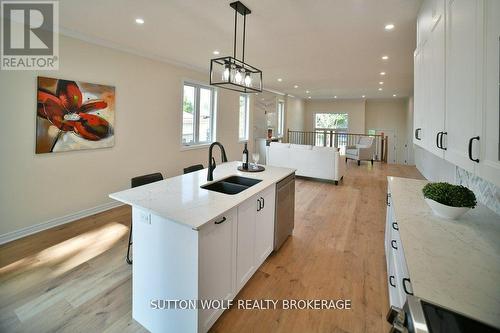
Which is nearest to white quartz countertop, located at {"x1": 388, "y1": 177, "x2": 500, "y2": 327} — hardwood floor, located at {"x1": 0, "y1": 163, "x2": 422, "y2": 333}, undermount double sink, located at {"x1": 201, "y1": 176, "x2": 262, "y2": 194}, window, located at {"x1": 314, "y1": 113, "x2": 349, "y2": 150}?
hardwood floor, located at {"x1": 0, "y1": 163, "x2": 422, "y2": 333}

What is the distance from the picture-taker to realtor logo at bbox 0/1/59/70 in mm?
2609

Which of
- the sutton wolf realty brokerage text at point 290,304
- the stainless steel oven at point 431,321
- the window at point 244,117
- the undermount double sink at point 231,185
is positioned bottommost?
the sutton wolf realty brokerage text at point 290,304

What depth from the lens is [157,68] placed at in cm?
450

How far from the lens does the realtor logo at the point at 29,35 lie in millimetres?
2609

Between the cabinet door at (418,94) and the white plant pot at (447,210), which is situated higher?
the cabinet door at (418,94)

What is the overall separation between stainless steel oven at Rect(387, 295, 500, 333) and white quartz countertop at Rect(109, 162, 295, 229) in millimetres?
1009

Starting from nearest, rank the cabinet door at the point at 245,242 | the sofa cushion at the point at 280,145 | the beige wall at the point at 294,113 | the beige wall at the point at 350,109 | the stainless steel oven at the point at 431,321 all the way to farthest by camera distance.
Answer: the stainless steel oven at the point at 431,321 → the cabinet door at the point at 245,242 → the sofa cushion at the point at 280,145 → the beige wall at the point at 294,113 → the beige wall at the point at 350,109

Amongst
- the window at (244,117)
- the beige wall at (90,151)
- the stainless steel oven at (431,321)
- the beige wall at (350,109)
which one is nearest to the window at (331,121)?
the beige wall at (350,109)

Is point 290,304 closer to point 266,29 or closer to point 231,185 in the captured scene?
point 231,185

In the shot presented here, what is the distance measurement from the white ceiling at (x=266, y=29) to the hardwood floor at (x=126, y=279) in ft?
8.53

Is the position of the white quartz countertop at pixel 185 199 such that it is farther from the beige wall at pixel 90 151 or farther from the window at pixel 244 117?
the window at pixel 244 117

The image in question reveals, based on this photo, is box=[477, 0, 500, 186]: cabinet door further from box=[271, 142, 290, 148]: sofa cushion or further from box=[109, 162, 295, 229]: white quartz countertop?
box=[271, 142, 290, 148]: sofa cushion

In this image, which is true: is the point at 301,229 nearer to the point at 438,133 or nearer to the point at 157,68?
the point at 438,133

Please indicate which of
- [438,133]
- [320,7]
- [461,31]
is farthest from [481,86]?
[320,7]
